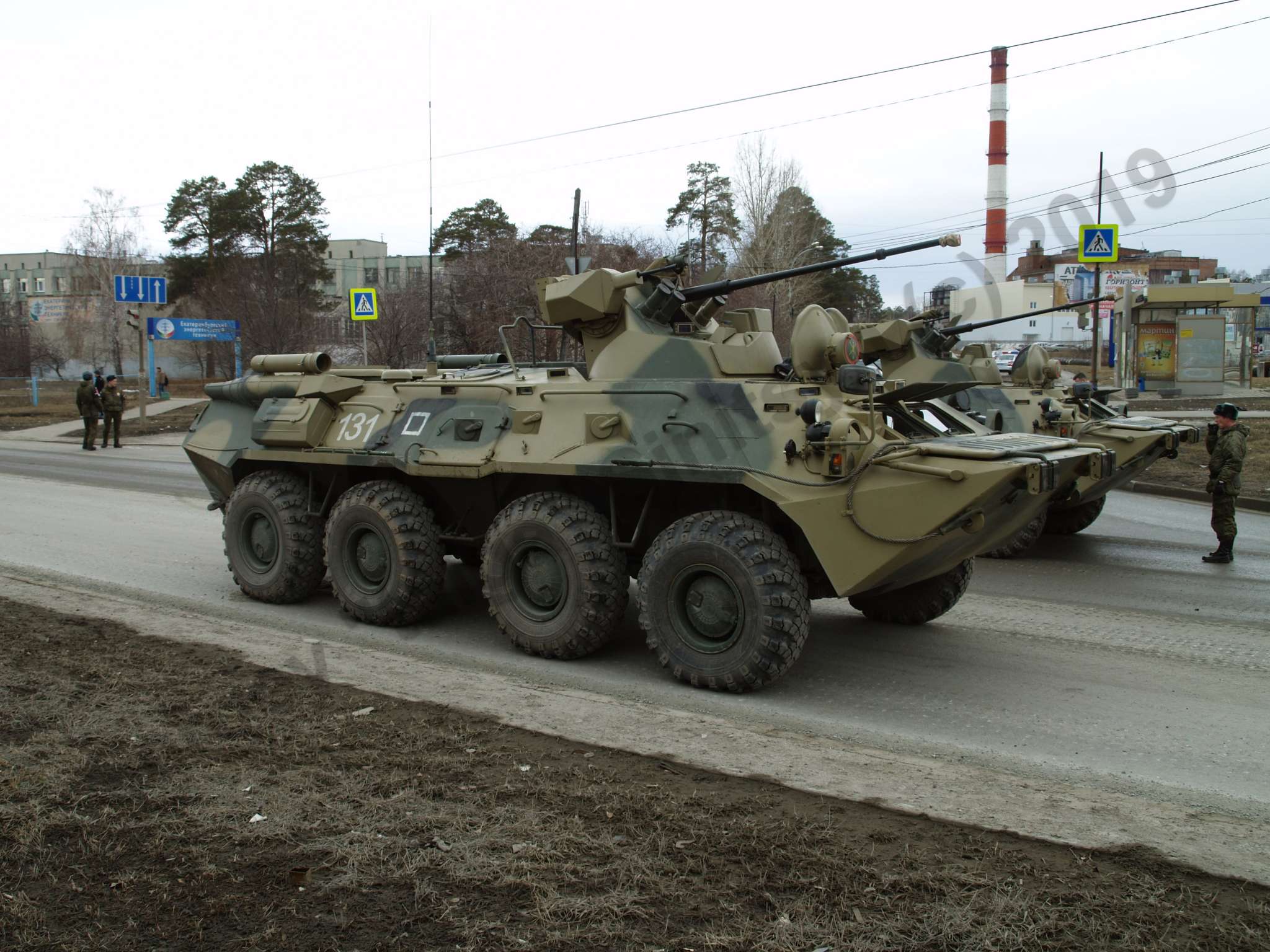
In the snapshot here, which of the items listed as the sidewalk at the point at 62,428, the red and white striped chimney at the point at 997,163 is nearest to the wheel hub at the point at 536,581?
the sidewalk at the point at 62,428

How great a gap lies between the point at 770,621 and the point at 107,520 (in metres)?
9.56

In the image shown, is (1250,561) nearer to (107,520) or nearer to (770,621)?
(770,621)

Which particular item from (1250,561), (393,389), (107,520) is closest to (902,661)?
(393,389)

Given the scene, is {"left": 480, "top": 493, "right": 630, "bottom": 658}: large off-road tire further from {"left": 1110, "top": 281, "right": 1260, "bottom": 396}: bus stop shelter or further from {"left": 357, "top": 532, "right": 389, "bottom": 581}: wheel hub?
{"left": 1110, "top": 281, "right": 1260, "bottom": 396}: bus stop shelter

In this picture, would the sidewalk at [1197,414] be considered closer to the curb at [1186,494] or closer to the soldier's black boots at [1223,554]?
the curb at [1186,494]

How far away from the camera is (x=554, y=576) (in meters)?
6.98

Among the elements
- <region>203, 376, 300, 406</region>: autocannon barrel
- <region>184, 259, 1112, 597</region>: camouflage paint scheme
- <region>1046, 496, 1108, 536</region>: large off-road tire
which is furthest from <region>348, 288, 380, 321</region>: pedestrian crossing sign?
<region>1046, 496, 1108, 536</region>: large off-road tire

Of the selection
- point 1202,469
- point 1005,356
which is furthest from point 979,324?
point 1005,356

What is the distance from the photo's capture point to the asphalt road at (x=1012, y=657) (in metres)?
5.53

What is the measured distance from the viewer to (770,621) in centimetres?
603

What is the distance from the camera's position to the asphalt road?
18.1 ft

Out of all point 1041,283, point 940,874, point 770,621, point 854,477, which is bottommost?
point 940,874

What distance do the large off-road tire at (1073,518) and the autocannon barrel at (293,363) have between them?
25.1ft

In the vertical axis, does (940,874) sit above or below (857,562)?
below
